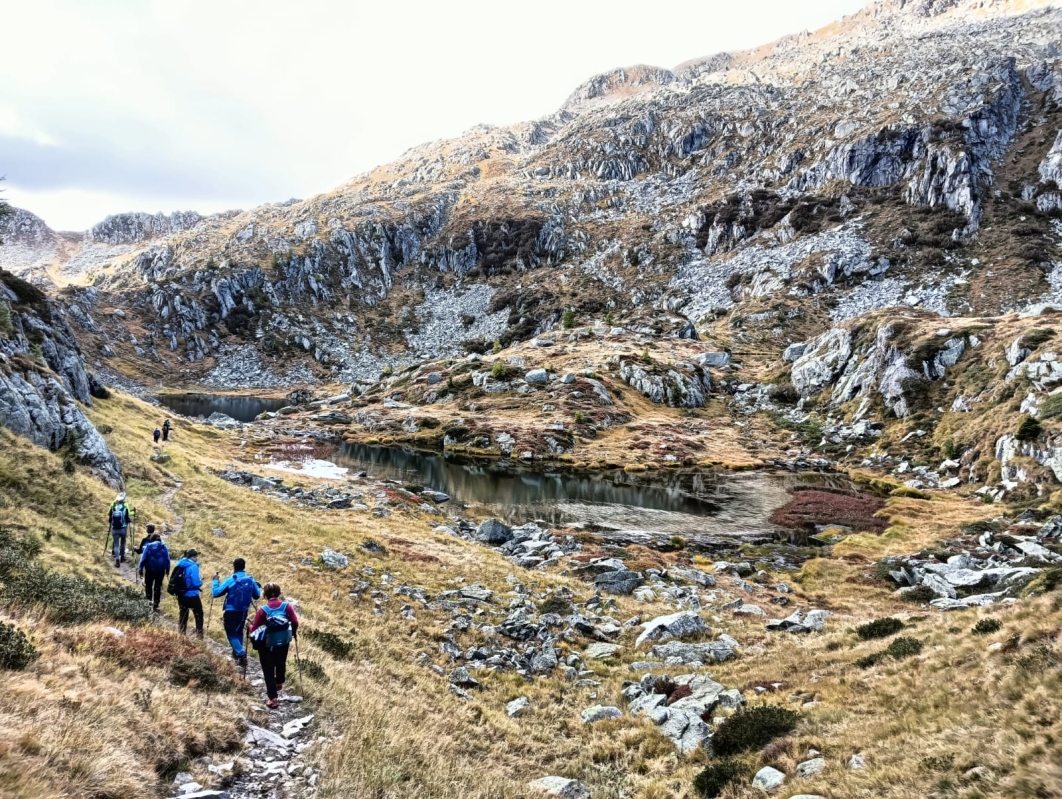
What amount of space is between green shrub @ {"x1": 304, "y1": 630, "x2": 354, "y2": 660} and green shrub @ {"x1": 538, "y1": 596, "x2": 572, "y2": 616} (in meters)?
9.95

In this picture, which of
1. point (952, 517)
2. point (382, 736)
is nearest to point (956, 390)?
point (952, 517)

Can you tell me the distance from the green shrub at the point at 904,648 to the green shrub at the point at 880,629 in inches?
106

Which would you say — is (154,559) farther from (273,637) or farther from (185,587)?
(273,637)

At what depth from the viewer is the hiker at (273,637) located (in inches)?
475

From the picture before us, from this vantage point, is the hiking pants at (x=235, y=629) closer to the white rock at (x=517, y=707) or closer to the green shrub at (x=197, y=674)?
the green shrub at (x=197, y=674)

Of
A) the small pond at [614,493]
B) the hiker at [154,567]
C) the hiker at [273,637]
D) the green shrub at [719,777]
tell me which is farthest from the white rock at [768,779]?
the small pond at [614,493]

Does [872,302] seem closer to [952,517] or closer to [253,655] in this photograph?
[952,517]

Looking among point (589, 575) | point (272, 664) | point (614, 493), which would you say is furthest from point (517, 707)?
point (614, 493)

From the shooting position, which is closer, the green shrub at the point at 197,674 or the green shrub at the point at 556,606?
the green shrub at the point at 197,674

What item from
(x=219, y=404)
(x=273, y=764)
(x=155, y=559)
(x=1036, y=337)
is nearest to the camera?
(x=273, y=764)

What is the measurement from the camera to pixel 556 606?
2586 cm

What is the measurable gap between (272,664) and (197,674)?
1.45 meters

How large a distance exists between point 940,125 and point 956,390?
499 feet

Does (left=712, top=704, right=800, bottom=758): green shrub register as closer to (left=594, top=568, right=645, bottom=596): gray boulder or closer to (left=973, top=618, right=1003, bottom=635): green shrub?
(left=973, top=618, right=1003, bottom=635): green shrub
